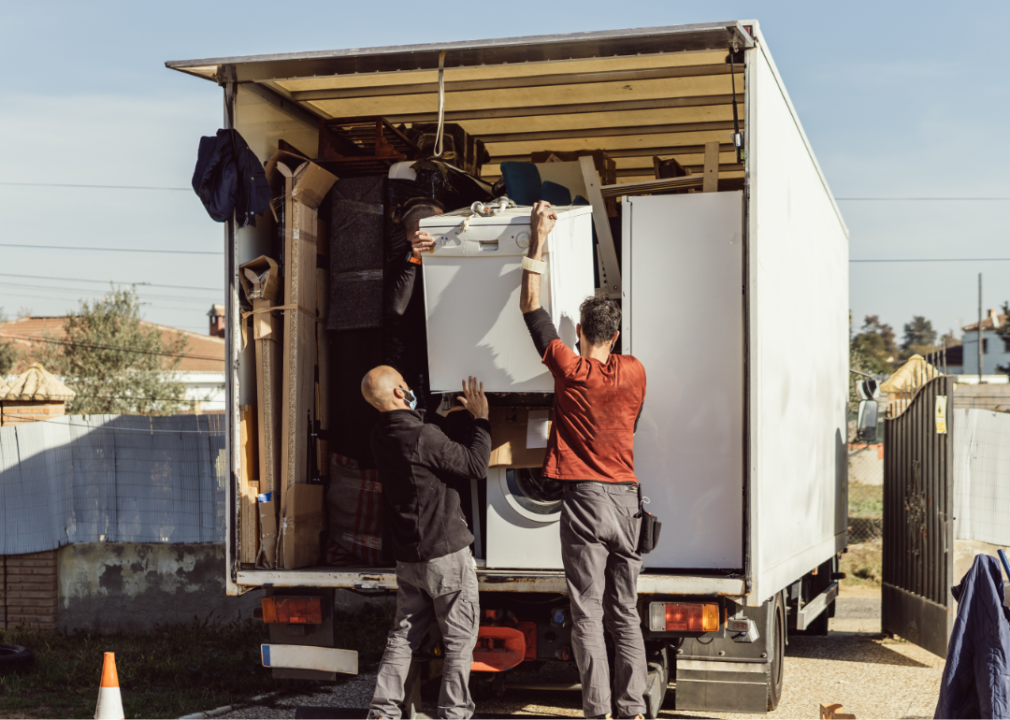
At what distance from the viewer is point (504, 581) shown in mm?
4762

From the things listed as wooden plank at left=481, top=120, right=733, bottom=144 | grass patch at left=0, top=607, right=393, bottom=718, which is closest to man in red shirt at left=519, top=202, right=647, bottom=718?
wooden plank at left=481, top=120, right=733, bottom=144

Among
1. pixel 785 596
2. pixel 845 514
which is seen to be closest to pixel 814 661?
pixel 845 514

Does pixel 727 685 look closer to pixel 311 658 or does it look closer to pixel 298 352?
pixel 311 658

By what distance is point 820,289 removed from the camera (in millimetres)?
6750

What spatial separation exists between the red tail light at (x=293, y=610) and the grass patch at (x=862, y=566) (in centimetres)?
886

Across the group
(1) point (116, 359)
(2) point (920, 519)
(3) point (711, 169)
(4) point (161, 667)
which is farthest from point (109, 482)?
(1) point (116, 359)

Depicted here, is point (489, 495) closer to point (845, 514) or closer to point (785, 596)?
point (785, 596)

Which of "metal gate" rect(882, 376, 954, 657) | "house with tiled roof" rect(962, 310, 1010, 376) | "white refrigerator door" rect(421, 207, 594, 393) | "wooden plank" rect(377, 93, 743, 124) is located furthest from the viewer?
"house with tiled roof" rect(962, 310, 1010, 376)

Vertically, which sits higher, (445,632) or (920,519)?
(445,632)

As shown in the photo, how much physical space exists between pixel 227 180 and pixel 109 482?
4.58 meters

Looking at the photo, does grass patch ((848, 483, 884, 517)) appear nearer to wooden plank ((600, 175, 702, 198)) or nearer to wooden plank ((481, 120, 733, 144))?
wooden plank ((481, 120, 733, 144))

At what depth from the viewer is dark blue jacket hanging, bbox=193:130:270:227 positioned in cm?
506

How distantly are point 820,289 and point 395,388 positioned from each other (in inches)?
132

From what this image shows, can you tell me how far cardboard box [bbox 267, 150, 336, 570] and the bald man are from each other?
0.75 meters
